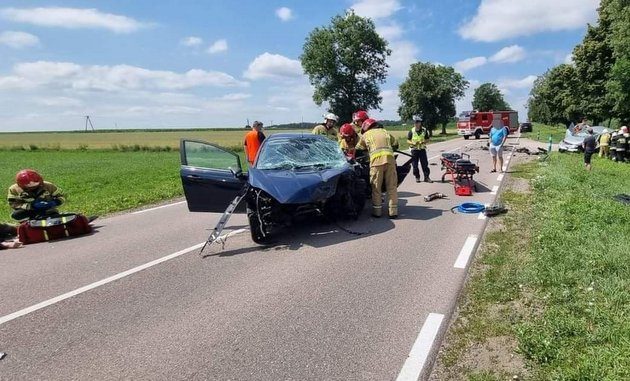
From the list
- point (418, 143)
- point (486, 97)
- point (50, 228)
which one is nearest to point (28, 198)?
point (50, 228)

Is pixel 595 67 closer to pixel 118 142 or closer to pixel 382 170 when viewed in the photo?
pixel 382 170

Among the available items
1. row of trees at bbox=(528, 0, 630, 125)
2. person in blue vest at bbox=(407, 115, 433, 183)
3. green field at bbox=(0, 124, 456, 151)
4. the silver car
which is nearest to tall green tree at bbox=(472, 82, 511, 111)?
green field at bbox=(0, 124, 456, 151)

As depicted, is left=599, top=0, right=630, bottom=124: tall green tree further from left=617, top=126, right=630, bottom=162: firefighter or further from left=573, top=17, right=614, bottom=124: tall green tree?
left=617, top=126, right=630, bottom=162: firefighter

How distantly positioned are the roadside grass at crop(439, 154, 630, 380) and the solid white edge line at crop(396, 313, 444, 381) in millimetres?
138

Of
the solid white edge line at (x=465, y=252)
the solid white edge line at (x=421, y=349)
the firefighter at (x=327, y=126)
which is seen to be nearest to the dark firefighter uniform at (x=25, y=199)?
the firefighter at (x=327, y=126)

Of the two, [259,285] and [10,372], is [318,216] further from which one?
[10,372]

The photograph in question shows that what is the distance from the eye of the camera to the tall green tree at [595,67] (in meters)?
41.4

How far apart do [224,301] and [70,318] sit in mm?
1462

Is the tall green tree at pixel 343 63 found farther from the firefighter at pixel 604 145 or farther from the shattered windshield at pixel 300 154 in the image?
the shattered windshield at pixel 300 154

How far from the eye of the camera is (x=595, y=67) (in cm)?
4184

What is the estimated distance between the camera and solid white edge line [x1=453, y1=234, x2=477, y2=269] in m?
5.49

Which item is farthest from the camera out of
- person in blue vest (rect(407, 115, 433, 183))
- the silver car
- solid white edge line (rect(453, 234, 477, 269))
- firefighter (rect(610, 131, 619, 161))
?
the silver car

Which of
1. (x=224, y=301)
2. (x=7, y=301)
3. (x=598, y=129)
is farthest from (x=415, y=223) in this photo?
(x=598, y=129)

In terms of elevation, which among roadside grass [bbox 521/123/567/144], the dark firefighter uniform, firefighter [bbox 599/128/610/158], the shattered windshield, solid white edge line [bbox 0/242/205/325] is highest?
the shattered windshield
